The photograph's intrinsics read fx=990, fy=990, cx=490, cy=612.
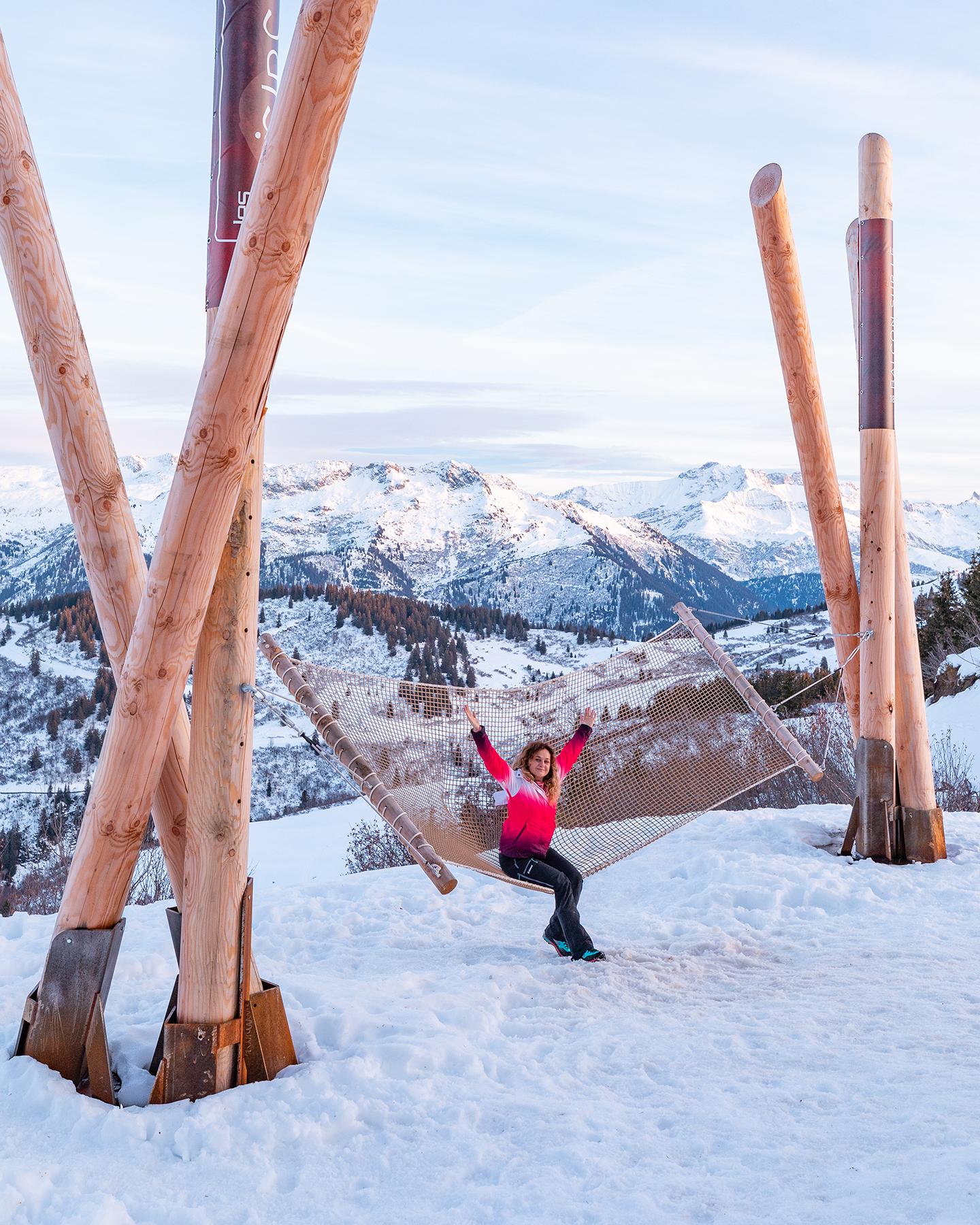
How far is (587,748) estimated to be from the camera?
274 inches

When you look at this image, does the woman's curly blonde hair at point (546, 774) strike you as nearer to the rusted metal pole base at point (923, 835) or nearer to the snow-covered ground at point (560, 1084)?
the snow-covered ground at point (560, 1084)

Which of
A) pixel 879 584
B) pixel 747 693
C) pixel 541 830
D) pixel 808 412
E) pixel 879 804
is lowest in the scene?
pixel 879 804

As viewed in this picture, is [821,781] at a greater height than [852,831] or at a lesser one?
lesser

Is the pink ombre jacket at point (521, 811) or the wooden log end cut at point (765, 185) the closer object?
the pink ombre jacket at point (521, 811)

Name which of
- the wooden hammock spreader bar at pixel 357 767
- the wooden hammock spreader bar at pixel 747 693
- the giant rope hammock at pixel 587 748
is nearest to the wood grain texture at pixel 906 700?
the giant rope hammock at pixel 587 748

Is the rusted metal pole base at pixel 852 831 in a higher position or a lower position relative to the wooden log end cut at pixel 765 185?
lower

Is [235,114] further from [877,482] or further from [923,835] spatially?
[923,835]

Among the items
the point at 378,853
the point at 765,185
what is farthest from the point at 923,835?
the point at 378,853

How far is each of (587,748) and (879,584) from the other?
2.23 m

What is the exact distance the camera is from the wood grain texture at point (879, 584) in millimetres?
6023

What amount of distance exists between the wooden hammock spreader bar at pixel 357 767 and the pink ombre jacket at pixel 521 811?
903mm

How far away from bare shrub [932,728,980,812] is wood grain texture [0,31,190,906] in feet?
25.9

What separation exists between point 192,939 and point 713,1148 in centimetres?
166

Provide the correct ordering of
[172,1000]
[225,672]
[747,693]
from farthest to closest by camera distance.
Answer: [747,693], [172,1000], [225,672]
